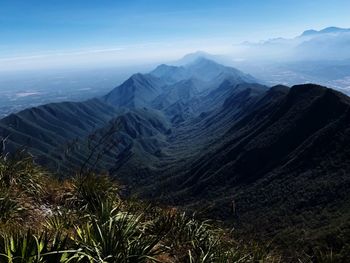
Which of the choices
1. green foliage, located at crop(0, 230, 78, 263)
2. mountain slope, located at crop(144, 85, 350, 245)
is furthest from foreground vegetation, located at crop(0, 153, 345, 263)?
mountain slope, located at crop(144, 85, 350, 245)

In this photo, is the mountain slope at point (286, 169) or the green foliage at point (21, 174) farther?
the mountain slope at point (286, 169)

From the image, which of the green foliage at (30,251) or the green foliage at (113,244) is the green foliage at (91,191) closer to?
the green foliage at (113,244)

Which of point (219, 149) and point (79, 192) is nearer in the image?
point (79, 192)

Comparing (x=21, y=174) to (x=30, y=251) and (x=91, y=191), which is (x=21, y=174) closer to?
(x=91, y=191)

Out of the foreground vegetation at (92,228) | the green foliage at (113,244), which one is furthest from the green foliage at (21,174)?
the green foliage at (113,244)

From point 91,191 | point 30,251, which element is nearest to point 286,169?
point 91,191

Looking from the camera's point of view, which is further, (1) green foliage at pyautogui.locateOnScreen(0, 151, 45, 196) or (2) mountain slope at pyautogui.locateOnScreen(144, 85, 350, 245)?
(2) mountain slope at pyautogui.locateOnScreen(144, 85, 350, 245)

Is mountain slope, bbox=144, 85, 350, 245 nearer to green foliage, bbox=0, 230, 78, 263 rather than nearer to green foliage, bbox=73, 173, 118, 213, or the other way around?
green foliage, bbox=73, 173, 118, 213

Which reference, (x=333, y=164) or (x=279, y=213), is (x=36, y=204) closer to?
(x=279, y=213)

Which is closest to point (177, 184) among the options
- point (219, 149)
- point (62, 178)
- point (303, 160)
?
point (219, 149)
